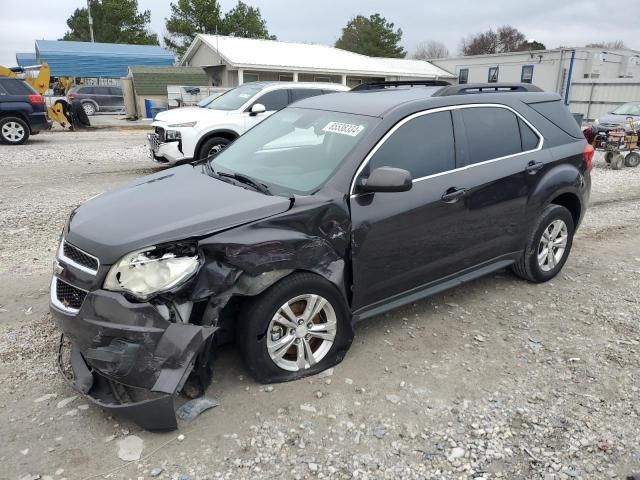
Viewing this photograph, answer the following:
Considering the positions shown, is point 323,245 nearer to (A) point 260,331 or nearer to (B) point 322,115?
(A) point 260,331

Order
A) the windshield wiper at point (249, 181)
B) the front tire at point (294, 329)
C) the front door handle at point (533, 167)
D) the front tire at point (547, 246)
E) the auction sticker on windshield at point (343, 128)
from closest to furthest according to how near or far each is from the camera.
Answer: the front tire at point (294, 329)
the windshield wiper at point (249, 181)
the auction sticker on windshield at point (343, 128)
the front door handle at point (533, 167)
the front tire at point (547, 246)

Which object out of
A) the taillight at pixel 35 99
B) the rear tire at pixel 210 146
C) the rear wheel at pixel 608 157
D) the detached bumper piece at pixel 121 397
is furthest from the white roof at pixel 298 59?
the detached bumper piece at pixel 121 397

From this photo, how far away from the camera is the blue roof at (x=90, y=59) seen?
37.4m

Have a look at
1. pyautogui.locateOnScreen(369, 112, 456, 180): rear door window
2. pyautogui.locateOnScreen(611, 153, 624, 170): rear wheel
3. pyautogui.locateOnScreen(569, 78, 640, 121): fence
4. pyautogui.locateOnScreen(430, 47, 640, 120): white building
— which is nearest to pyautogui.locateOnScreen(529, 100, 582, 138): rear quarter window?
pyautogui.locateOnScreen(369, 112, 456, 180): rear door window

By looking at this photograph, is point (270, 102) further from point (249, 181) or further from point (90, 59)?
point (90, 59)

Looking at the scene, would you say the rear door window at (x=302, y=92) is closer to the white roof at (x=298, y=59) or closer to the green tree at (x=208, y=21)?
the white roof at (x=298, y=59)

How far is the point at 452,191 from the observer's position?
3.81m

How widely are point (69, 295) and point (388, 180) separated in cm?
205

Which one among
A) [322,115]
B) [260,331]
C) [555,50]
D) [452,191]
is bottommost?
[260,331]

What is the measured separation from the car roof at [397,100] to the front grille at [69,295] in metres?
2.26

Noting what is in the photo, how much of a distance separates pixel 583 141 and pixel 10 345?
5.24m

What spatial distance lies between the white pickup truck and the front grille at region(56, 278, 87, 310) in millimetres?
5989

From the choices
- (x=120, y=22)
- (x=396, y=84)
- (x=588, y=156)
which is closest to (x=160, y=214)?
(x=396, y=84)

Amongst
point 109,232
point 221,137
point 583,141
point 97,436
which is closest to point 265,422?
point 97,436
